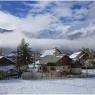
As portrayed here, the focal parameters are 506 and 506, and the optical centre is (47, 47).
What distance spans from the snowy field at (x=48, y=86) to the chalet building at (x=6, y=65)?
17cm

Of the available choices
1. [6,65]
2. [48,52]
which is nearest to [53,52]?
[48,52]

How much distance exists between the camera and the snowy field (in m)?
7.14

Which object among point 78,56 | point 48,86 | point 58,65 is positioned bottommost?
point 48,86

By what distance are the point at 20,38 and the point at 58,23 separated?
59 cm

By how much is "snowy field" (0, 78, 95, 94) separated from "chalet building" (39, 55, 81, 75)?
13 centimetres

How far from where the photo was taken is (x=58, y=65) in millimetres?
7238

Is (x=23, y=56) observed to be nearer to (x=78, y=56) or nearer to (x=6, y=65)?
(x=6, y=65)

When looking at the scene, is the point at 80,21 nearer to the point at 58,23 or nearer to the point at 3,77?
the point at 58,23

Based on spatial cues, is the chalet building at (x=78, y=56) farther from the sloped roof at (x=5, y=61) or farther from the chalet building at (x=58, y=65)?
the sloped roof at (x=5, y=61)

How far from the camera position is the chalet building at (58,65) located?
718 cm

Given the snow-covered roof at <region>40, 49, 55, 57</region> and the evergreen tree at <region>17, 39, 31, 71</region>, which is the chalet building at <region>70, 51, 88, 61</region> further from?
the evergreen tree at <region>17, 39, 31, 71</region>

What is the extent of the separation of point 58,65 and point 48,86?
332mm

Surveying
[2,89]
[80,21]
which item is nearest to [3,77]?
[2,89]

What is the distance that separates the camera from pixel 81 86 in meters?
7.27
